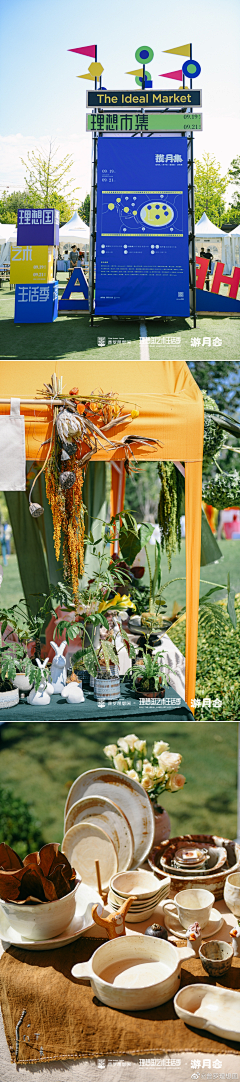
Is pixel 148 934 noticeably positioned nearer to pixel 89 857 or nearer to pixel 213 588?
pixel 89 857

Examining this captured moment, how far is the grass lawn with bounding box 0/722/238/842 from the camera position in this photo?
6461 mm

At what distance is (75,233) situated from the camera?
4168mm

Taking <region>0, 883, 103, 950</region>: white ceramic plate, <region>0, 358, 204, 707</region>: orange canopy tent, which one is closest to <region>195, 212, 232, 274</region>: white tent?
<region>0, 358, 204, 707</region>: orange canopy tent

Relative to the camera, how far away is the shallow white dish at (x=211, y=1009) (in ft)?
7.15

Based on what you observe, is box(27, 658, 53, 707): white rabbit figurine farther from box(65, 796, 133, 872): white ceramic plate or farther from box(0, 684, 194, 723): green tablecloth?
box(65, 796, 133, 872): white ceramic plate

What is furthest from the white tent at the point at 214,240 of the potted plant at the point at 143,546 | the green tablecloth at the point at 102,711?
the green tablecloth at the point at 102,711

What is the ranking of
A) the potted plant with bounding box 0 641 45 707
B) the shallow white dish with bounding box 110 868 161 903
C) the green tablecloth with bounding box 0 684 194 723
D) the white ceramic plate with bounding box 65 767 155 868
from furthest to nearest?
the potted plant with bounding box 0 641 45 707
the green tablecloth with bounding box 0 684 194 723
the white ceramic plate with bounding box 65 767 155 868
the shallow white dish with bounding box 110 868 161 903

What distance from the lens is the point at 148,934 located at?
8.48 feet

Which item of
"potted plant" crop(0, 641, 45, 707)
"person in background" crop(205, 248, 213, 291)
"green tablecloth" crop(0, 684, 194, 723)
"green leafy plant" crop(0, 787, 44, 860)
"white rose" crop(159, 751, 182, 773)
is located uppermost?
"person in background" crop(205, 248, 213, 291)

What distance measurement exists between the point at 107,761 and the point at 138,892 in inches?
174

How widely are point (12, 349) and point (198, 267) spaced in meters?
1.19

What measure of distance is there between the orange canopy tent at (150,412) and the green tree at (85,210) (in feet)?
3.03

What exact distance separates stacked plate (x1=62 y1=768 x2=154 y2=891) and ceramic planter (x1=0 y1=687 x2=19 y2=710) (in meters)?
0.61

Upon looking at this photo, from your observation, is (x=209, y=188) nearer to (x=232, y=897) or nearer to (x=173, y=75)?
(x=173, y=75)
